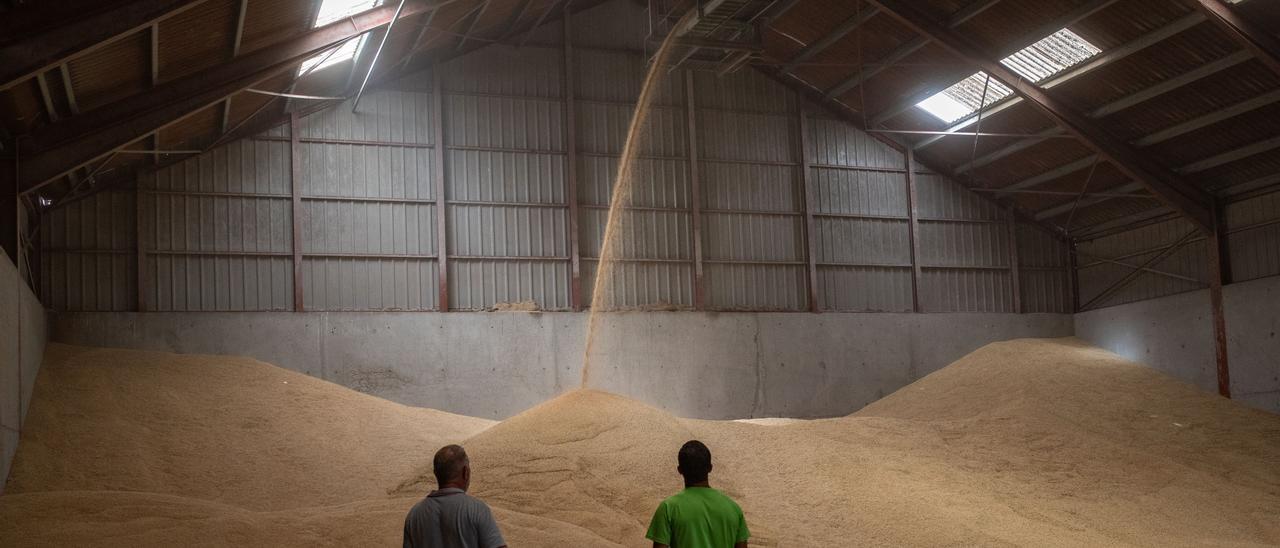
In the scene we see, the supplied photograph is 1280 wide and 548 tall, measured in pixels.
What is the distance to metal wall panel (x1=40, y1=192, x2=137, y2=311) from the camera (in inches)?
922

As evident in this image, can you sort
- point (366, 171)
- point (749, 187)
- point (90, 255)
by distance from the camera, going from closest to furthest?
point (90, 255)
point (366, 171)
point (749, 187)

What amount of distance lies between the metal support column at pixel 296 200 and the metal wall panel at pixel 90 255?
3415 mm

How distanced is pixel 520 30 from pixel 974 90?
11767 millimetres

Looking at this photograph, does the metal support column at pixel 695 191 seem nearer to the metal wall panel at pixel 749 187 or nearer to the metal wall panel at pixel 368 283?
the metal wall panel at pixel 749 187

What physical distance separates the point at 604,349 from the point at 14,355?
13712mm

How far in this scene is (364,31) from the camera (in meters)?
20.4

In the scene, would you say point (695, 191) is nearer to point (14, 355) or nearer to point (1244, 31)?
point (1244, 31)

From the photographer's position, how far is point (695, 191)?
2909 centimetres

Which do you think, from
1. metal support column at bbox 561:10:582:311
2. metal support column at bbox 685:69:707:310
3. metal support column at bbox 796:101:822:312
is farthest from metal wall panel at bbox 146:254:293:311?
metal support column at bbox 796:101:822:312

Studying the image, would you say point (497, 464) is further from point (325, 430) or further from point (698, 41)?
point (698, 41)

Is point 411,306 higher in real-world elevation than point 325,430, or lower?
higher

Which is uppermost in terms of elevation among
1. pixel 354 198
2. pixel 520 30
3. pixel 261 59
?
pixel 520 30

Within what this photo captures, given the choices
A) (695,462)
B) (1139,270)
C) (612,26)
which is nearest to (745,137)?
(612,26)

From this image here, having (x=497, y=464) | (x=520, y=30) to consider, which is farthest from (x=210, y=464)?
(x=520, y=30)
